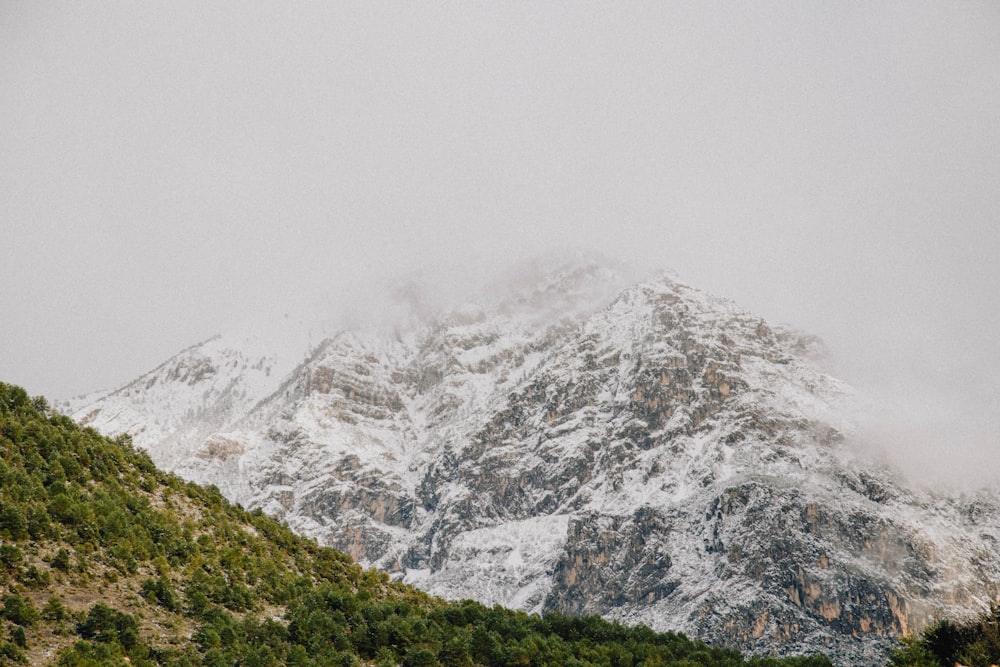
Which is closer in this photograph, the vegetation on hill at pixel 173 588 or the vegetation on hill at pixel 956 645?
the vegetation on hill at pixel 173 588

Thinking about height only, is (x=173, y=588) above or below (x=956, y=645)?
above

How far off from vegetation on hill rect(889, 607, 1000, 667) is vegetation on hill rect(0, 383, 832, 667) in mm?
15240

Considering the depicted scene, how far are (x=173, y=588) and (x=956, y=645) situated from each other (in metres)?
46.3

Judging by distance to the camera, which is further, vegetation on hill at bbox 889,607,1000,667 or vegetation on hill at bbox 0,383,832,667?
vegetation on hill at bbox 889,607,1000,667

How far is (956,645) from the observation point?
49.6 m

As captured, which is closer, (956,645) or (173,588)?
(173,588)

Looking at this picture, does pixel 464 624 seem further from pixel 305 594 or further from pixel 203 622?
pixel 203 622

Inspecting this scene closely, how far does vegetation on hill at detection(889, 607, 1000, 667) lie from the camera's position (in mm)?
44188

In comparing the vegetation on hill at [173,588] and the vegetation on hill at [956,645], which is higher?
the vegetation on hill at [173,588]

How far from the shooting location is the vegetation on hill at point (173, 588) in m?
33.4

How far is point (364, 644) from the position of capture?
45.4 m

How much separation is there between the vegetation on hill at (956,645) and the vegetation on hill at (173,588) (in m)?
15.2

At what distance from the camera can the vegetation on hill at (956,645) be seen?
4419 centimetres

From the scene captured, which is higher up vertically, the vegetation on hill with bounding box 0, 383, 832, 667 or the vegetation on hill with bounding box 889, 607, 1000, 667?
the vegetation on hill with bounding box 0, 383, 832, 667
